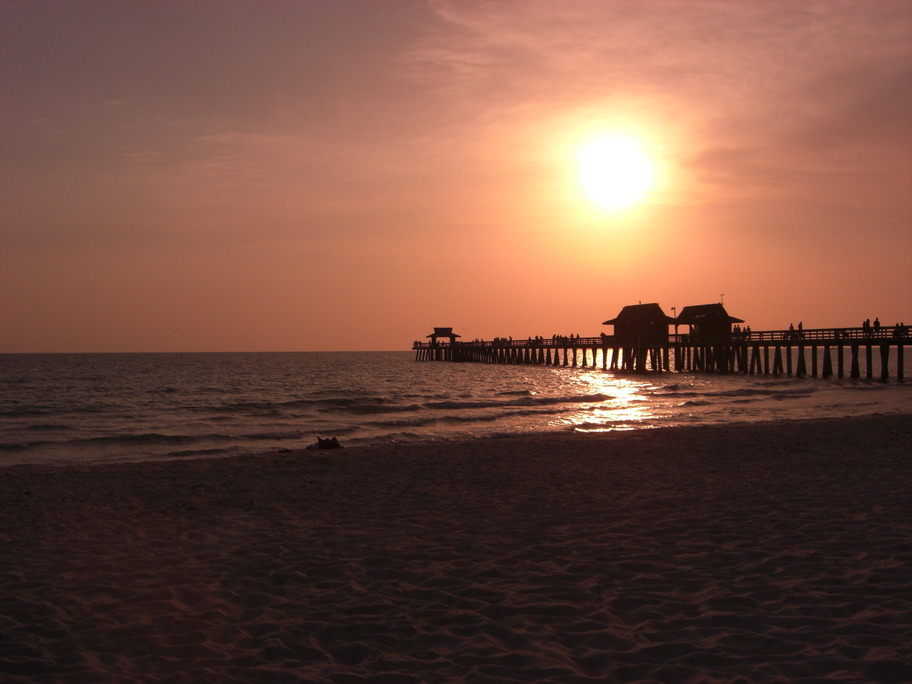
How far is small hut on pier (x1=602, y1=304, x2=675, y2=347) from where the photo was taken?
52.8 m

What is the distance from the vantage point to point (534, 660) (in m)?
4.50

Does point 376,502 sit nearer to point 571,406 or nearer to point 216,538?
point 216,538

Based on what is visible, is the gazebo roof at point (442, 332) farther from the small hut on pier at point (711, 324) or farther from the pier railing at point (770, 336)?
the small hut on pier at point (711, 324)

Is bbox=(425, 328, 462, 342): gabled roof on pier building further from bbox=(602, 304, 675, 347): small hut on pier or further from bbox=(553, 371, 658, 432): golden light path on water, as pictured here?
bbox=(553, 371, 658, 432): golden light path on water

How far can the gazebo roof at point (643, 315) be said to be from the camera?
53281 mm

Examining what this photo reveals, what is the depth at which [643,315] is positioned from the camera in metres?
53.8

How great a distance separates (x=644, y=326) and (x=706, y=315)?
4.46 m

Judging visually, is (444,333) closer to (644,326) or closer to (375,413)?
(644,326)

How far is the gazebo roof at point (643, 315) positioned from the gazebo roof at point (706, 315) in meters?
1.20

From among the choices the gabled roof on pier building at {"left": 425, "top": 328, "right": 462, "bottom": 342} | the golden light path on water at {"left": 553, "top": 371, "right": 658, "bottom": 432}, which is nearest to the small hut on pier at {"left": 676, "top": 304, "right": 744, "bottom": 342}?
the golden light path on water at {"left": 553, "top": 371, "right": 658, "bottom": 432}

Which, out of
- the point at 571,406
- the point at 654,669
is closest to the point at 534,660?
the point at 654,669

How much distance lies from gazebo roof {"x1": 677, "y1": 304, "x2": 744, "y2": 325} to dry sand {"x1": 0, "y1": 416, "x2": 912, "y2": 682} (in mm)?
40577

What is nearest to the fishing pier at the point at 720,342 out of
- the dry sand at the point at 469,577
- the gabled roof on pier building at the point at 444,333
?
the gabled roof on pier building at the point at 444,333

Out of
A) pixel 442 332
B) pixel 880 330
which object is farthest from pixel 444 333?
pixel 880 330
